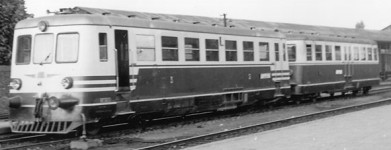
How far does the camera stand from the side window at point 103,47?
1152 cm

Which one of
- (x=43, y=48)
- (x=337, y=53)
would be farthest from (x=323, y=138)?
A: (x=337, y=53)

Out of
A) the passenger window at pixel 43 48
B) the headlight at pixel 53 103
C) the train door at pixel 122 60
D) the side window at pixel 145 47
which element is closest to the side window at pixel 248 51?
the side window at pixel 145 47

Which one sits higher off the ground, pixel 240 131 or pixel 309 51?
pixel 309 51

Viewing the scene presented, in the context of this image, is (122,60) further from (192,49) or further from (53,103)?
(192,49)

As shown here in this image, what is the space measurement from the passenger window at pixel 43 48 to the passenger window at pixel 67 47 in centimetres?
20

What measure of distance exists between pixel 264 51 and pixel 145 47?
5897mm

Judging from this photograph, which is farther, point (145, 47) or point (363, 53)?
point (363, 53)

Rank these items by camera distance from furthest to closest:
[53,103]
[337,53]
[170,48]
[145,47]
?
1. [337,53]
2. [170,48]
3. [145,47]
4. [53,103]

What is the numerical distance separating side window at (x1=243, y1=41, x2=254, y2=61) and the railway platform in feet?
12.5

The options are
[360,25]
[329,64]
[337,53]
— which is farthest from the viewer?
[360,25]

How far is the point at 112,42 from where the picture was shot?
1176cm

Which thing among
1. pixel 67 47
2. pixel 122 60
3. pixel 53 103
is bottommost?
pixel 53 103

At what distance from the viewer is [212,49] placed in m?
14.9

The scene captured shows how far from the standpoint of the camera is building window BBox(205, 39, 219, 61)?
48.2 feet
